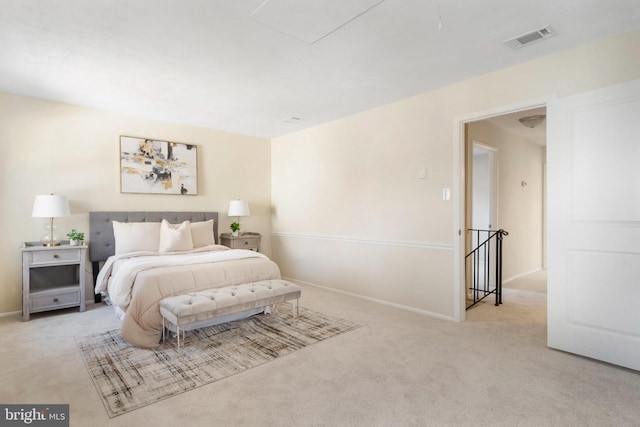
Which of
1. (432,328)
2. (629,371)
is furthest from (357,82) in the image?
(629,371)

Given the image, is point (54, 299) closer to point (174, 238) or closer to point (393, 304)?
point (174, 238)

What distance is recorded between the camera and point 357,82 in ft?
11.5

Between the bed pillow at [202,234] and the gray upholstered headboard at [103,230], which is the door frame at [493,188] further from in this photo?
the gray upholstered headboard at [103,230]

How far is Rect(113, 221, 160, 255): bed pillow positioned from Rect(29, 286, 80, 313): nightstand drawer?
0.63 meters

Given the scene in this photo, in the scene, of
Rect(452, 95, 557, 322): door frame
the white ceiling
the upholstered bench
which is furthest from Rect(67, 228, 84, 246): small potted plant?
Rect(452, 95, 557, 322): door frame

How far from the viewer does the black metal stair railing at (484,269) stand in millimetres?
4343

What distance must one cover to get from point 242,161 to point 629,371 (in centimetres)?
532

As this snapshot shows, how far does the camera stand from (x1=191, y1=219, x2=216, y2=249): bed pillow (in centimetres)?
471

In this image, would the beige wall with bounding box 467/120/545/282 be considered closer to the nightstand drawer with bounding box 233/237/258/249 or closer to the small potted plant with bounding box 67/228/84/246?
the nightstand drawer with bounding box 233/237/258/249

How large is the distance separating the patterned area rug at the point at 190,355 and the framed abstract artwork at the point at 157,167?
7.23ft

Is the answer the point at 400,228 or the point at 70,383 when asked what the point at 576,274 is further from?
the point at 70,383

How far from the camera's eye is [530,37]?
260cm

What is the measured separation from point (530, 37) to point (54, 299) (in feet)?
17.3

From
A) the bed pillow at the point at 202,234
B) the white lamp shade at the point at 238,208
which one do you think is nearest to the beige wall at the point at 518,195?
the white lamp shade at the point at 238,208
